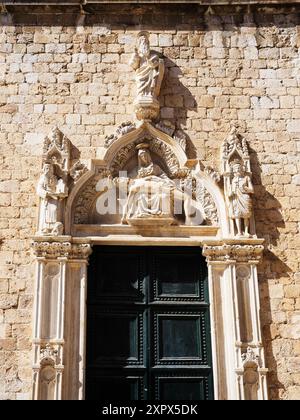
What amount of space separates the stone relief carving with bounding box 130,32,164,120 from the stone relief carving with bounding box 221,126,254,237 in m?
1.04

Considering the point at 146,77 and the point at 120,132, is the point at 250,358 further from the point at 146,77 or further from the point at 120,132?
the point at 146,77

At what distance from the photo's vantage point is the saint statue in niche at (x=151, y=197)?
821 centimetres

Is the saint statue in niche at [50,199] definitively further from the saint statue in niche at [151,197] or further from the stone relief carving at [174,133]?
the stone relief carving at [174,133]

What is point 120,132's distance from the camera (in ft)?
28.1

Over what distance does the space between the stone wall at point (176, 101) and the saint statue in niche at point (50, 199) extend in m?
0.19

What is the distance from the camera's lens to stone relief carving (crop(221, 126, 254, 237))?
818 centimetres

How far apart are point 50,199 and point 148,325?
1870 millimetres

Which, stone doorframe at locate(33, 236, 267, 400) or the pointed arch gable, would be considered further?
the pointed arch gable

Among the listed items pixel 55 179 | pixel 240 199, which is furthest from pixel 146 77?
pixel 240 199

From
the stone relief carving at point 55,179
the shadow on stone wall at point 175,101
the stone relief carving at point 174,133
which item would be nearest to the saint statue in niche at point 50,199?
the stone relief carving at point 55,179

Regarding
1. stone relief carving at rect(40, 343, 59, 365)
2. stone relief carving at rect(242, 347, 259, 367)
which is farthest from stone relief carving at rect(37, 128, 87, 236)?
stone relief carving at rect(242, 347, 259, 367)

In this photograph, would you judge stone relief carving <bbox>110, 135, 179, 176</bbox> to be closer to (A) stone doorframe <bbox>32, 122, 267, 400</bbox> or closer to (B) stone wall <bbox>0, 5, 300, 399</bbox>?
(A) stone doorframe <bbox>32, 122, 267, 400</bbox>

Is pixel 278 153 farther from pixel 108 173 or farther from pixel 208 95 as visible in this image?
pixel 108 173

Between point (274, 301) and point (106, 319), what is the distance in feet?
6.43
